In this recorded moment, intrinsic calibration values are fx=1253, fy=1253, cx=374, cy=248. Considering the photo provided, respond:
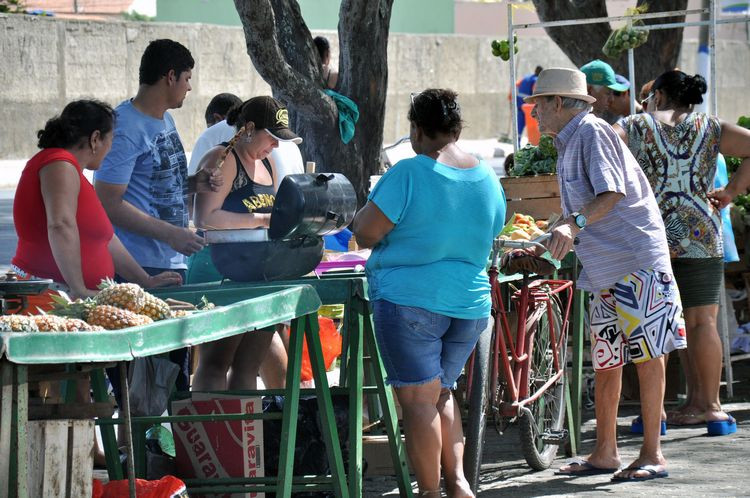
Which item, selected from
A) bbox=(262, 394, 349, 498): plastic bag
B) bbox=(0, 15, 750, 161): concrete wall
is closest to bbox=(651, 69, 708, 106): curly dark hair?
bbox=(262, 394, 349, 498): plastic bag

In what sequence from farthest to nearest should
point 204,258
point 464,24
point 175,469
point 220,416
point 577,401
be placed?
point 464,24 < point 577,401 < point 204,258 < point 175,469 < point 220,416

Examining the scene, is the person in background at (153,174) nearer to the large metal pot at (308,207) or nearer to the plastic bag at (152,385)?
the plastic bag at (152,385)

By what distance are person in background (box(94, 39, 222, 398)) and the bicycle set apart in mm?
1368

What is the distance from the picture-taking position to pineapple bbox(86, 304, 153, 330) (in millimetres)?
3562

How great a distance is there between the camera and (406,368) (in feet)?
15.8

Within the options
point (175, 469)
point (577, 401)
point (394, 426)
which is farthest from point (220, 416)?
point (577, 401)

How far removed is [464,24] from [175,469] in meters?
31.0

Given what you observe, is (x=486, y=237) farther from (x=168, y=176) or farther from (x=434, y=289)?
(x=168, y=176)

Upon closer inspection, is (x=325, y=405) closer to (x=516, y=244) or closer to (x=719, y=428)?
(x=516, y=244)

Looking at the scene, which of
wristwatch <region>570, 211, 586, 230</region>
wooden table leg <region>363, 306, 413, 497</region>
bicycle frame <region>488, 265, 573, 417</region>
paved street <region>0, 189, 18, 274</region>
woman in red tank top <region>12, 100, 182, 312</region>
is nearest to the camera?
woman in red tank top <region>12, 100, 182, 312</region>

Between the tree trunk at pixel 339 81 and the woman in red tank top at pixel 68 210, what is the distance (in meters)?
3.66

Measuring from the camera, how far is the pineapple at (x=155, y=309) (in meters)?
3.78

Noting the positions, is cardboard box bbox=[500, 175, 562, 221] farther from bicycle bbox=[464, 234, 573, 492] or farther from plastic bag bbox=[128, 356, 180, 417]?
plastic bag bbox=[128, 356, 180, 417]

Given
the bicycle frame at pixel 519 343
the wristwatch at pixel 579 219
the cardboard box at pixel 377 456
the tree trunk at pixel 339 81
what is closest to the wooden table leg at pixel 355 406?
the cardboard box at pixel 377 456
